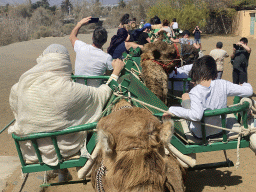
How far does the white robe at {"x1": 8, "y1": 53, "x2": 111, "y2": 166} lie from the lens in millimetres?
2709

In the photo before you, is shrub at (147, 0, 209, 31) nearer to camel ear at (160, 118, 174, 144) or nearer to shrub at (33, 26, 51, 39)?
shrub at (33, 26, 51, 39)

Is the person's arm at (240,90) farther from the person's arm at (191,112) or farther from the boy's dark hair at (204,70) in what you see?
the person's arm at (191,112)

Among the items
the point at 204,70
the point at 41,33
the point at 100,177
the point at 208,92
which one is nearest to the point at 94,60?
the point at 204,70

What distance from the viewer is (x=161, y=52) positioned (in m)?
3.91

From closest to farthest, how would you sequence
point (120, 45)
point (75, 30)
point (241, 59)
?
point (75, 30) → point (120, 45) → point (241, 59)

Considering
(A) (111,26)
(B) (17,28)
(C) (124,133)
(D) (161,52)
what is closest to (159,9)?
(B) (17,28)

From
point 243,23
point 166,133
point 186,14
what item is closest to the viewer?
point 166,133

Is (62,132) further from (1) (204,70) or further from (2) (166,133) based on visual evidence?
(1) (204,70)

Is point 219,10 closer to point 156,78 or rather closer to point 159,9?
point 159,9

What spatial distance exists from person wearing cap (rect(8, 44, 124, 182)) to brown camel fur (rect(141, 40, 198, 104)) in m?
0.95

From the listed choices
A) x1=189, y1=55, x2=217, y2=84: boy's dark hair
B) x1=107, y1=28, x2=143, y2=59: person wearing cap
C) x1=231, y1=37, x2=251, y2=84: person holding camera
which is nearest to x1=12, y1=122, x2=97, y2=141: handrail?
x1=189, y1=55, x2=217, y2=84: boy's dark hair

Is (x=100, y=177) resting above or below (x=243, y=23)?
below

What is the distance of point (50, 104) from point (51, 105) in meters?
0.01

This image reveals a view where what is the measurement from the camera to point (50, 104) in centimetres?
270
